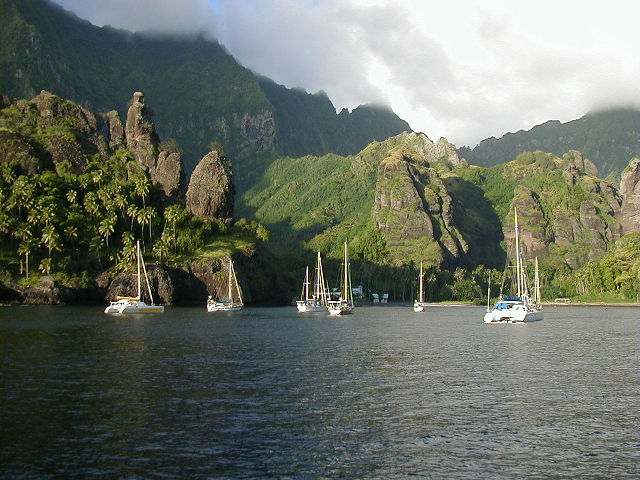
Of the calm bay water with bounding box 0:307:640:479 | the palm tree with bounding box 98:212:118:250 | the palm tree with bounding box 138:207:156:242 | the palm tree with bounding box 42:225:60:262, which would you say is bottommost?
the calm bay water with bounding box 0:307:640:479

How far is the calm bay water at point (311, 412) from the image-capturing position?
27000 millimetres

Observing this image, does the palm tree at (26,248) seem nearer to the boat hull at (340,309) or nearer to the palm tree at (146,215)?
the palm tree at (146,215)

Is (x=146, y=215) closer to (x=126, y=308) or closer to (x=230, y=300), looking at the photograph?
(x=230, y=300)

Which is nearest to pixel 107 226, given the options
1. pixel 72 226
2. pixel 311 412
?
pixel 72 226

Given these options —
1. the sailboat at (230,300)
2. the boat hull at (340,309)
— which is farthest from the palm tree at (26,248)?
the boat hull at (340,309)

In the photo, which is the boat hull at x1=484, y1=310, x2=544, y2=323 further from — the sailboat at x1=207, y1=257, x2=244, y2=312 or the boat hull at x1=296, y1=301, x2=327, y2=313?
the sailboat at x1=207, y1=257, x2=244, y2=312

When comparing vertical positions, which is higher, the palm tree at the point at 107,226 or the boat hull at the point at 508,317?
the palm tree at the point at 107,226

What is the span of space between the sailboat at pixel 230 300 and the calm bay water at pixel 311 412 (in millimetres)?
92889

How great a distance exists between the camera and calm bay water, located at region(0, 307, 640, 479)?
27000mm

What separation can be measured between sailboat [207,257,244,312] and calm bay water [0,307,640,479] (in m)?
92.9

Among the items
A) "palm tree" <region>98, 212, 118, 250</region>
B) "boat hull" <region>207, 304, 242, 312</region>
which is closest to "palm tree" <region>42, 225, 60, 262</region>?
"palm tree" <region>98, 212, 118, 250</region>

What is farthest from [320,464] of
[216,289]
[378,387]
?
[216,289]

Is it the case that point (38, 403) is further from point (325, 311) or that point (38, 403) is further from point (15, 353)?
point (325, 311)

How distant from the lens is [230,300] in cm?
17062
